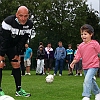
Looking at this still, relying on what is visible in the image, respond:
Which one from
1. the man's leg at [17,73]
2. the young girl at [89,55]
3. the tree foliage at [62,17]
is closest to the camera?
the young girl at [89,55]

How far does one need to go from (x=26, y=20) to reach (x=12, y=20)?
31 centimetres

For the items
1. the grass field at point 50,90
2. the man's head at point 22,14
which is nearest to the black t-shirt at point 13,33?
the man's head at point 22,14

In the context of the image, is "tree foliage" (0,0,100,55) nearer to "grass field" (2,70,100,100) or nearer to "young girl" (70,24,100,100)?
"grass field" (2,70,100,100)

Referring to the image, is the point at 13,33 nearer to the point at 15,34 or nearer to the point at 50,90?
the point at 15,34

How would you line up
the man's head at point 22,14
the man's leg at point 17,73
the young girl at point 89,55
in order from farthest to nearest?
1. the man's leg at point 17,73
2. the man's head at point 22,14
3. the young girl at point 89,55

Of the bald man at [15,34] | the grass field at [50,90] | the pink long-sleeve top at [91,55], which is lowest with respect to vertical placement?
the grass field at [50,90]

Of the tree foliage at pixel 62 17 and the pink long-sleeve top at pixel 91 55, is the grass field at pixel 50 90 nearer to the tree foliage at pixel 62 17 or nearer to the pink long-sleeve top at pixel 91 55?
the pink long-sleeve top at pixel 91 55

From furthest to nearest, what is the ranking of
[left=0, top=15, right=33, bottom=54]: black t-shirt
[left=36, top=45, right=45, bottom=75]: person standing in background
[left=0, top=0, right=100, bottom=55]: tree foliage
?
[left=0, top=0, right=100, bottom=55]: tree foliage < [left=36, top=45, right=45, bottom=75]: person standing in background < [left=0, top=15, right=33, bottom=54]: black t-shirt

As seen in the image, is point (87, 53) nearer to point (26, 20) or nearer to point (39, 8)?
point (26, 20)

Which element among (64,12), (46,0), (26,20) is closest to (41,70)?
(26,20)

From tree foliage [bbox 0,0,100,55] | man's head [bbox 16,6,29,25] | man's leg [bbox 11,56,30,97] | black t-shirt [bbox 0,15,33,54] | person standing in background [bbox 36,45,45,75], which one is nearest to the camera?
man's head [bbox 16,6,29,25]

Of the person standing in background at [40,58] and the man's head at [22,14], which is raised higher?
the man's head at [22,14]

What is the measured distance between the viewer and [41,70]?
21.1 m

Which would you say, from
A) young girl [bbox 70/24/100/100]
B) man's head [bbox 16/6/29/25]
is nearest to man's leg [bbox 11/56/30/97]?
man's head [bbox 16/6/29/25]
